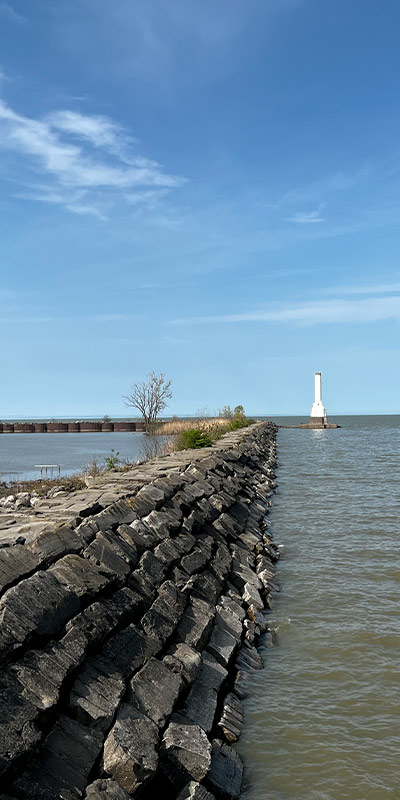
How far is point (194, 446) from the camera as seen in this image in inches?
688

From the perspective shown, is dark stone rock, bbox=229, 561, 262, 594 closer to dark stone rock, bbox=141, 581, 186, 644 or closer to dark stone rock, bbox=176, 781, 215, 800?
dark stone rock, bbox=141, 581, 186, 644

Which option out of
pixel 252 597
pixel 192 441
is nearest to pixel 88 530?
pixel 252 597

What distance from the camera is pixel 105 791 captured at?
3223 mm

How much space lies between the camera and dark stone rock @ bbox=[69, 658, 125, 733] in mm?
3537

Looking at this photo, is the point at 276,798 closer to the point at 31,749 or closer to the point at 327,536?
the point at 31,749

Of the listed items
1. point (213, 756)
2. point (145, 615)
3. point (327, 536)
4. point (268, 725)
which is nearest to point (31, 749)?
point (213, 756)

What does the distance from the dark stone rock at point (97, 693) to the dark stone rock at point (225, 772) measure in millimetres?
812

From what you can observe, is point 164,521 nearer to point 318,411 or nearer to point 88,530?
point 88,530

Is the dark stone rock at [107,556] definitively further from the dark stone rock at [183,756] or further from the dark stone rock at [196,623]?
the dark stone rock at [183,756]

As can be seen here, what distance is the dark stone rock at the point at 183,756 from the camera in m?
3.69

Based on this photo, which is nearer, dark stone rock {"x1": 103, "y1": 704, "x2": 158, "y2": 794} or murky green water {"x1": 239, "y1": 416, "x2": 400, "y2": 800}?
dark stone rock {"x1": 103, "y1": 704, "x2": 158, "y2": 794}

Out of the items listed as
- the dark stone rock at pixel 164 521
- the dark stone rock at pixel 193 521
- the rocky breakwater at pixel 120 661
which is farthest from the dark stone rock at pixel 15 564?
the dark stone rock at pixel 193 521

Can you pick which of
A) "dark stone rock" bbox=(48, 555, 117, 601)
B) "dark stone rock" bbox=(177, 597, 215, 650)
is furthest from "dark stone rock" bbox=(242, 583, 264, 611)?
"dark stone rock" bbox=(48, 555, 117, 601)

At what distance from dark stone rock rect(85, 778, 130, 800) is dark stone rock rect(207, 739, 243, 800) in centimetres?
78
